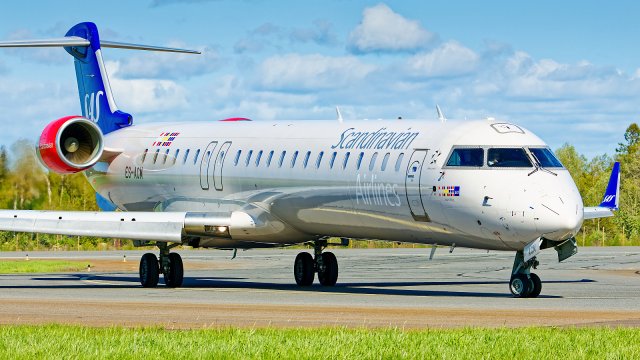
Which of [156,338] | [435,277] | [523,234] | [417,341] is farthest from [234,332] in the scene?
[435,277]

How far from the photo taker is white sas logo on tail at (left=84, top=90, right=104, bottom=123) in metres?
36.0

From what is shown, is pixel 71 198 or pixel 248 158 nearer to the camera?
pixel 248 158

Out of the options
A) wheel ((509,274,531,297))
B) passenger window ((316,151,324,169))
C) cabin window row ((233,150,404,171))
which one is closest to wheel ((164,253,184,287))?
cabin window row ((233,150,404,171))

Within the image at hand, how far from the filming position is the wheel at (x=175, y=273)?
3033 cm

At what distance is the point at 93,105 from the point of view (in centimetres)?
3625

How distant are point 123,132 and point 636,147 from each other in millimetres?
91132

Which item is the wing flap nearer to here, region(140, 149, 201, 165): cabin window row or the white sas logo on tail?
region(140, 149, 201, 165): cabin window row

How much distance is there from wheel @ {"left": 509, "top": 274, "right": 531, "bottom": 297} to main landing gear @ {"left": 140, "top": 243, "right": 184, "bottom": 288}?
931 cm

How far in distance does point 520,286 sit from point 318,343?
994 centimetres

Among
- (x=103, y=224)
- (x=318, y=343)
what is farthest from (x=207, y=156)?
(x=318, y=343)

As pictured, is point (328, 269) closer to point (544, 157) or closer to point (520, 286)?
point (520, 286)

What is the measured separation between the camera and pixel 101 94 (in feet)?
117

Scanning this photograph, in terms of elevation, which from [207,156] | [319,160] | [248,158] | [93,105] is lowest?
[319,160]

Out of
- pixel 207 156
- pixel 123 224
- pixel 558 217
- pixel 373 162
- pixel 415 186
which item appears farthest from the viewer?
pixel 207 156
